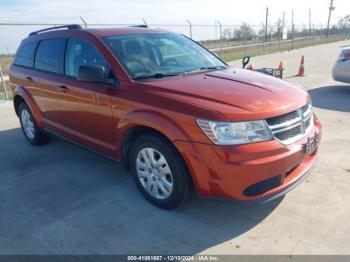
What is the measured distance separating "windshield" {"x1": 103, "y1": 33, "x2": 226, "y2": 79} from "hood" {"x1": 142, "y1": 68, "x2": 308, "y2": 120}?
0.28 m

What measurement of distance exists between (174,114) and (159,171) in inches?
25.8

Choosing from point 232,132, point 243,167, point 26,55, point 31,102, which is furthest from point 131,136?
point 26,55

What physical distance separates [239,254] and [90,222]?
1453 millimetres

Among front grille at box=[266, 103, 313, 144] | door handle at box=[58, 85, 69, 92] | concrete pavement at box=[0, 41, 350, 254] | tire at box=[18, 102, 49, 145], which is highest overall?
door handle at box=[58, 85, 69, 92]

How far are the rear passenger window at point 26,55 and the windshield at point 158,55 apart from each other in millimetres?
1951

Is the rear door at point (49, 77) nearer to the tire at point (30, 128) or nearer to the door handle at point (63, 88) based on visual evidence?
the door handle at point (63, 88)

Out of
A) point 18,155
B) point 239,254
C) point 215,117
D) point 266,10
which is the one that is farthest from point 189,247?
point 266,10

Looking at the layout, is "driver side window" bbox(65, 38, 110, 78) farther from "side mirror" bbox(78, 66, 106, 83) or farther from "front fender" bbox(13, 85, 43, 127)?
"front fender" bbox(13, 85, 43, 127)

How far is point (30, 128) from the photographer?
562 centimetres

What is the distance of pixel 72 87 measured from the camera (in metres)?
4.16

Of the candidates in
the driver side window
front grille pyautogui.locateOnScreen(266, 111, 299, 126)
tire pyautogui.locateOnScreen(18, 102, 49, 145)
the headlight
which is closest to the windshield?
the driver side window

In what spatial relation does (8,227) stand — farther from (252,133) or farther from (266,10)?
(266,10)

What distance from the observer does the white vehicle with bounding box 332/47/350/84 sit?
8.57 meters

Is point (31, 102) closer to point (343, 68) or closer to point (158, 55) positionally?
point (158, 55)
